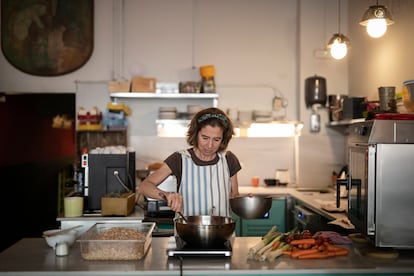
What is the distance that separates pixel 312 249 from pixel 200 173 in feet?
3.15

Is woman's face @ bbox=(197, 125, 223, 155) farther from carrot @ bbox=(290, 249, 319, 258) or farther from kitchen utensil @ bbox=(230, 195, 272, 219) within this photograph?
carrot @ bbox=(290, 249, 319, 258)

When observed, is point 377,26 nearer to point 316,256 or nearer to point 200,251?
point 316,256

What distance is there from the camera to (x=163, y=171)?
3256mm

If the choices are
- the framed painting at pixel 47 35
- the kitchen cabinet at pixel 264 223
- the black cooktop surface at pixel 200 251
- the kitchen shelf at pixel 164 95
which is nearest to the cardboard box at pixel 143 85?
the kitchen shelf at pixel 164 95

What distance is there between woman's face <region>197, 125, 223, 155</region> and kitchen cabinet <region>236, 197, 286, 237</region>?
237cm

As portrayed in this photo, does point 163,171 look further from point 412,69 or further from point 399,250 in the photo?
point 412,69

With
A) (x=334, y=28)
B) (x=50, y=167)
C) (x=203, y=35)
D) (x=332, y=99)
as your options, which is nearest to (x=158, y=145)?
(x=203, y=35)

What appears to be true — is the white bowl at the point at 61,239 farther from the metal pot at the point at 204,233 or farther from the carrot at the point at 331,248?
the carrot at the point at 331,248

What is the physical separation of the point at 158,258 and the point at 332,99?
13.3ft

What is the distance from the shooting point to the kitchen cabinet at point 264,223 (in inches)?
215

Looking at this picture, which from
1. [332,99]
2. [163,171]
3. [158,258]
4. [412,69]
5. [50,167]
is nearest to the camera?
[158,258]

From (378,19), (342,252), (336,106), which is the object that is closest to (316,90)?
(336,106)

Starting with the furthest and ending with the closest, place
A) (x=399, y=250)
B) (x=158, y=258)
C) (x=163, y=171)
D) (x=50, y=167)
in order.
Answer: (x=50, y=167)
(x=163, y=171)
(x=399, y=250)
(x=158, y=258)

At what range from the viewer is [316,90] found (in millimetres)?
6020
